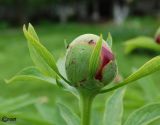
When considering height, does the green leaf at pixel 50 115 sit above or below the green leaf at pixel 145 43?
below

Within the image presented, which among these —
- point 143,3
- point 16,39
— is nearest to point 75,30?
point 16,39

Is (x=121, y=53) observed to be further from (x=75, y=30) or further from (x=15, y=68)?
(x=75, y=30)

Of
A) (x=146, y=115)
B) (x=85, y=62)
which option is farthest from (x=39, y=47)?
(x=146, y=115)

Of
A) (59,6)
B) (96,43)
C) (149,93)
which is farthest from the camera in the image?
(59,6)

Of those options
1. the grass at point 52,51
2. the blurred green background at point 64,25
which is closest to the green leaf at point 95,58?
the grass at point 52,51

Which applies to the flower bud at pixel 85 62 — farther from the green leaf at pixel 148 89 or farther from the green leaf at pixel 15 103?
the green leaf at pixel 148 89
